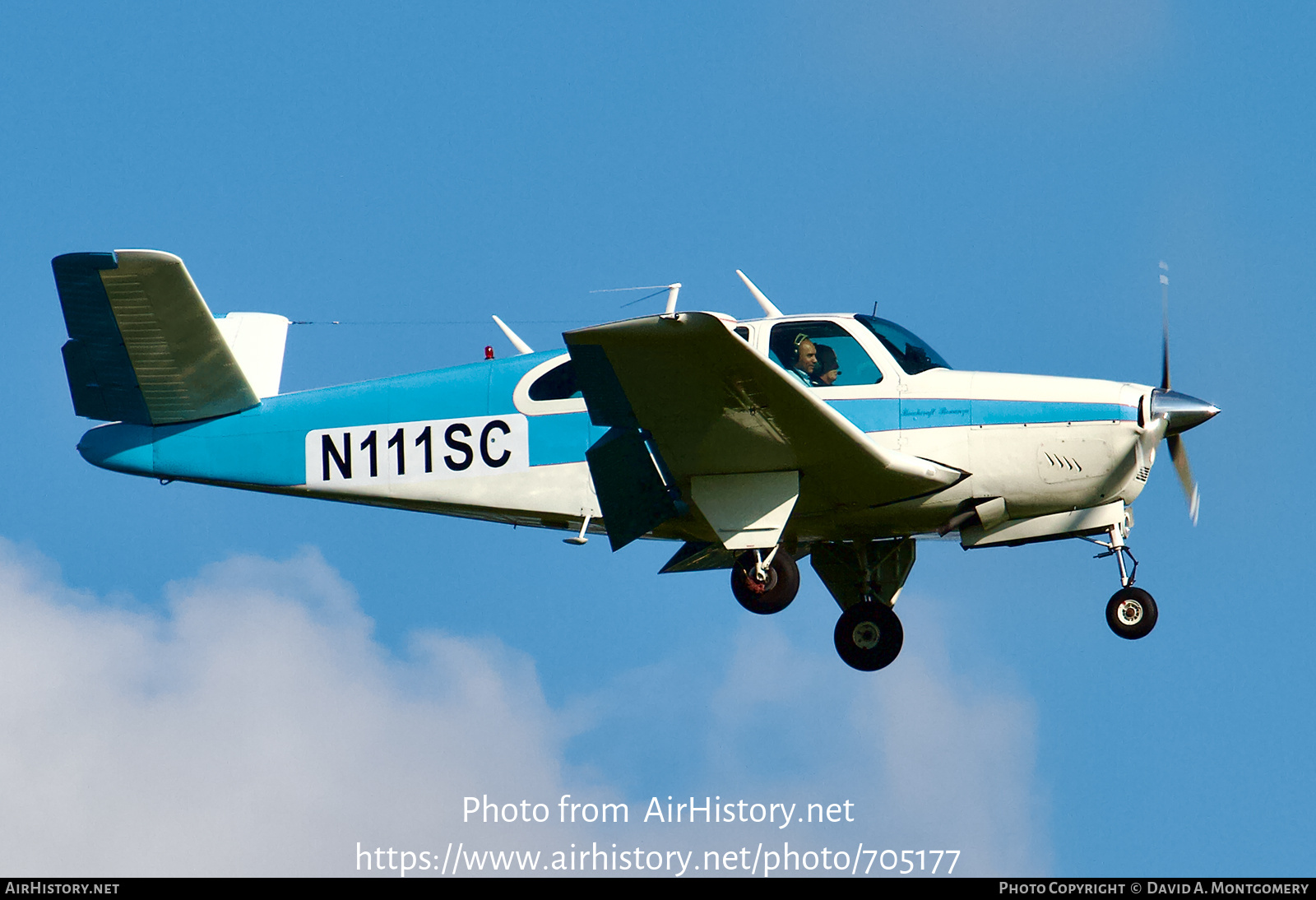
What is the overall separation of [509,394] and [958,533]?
412 cm

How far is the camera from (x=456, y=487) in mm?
16062

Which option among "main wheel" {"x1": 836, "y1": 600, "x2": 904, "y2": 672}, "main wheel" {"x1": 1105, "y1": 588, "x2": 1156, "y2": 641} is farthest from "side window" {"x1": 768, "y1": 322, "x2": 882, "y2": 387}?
"main wheel" {"x1": 1105, "y1": 588, "x2": 1156, "y2": 641}

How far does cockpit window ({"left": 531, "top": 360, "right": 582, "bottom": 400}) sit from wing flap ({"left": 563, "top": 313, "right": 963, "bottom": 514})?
1.43 meters

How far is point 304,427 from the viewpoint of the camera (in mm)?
16484

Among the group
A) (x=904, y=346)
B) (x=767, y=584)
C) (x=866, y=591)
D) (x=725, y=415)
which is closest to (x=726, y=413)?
(x=725, y=415)

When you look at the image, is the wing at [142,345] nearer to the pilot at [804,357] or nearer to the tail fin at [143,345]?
the tail fin at [143,345]

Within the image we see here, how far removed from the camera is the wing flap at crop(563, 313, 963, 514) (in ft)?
43.5

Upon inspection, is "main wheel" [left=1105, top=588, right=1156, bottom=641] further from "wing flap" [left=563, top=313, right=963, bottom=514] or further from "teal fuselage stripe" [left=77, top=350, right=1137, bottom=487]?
"teal fuselage stripe" [left=77, top=350, right=1137, bottom=487]

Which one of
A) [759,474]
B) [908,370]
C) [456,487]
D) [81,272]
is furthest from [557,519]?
[81,272]

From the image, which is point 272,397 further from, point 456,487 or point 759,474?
point 759,474

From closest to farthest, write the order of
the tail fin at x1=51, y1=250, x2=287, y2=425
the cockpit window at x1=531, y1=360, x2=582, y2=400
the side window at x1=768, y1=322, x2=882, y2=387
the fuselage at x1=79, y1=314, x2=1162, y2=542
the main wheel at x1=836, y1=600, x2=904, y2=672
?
the fuselage at x1=79, y1=314, x2=1162, y2=542 < the side window at x1=768, y1=322, x2=882, y2=387 < the tail fin at x1=51, y1=250, x2=287, y2=425 < the cockpit window at x1=531, y1=360, x2=582, y2=400 < the main wheel at x1=836, y1=600, x2=904, y2=672

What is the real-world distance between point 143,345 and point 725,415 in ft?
17.9

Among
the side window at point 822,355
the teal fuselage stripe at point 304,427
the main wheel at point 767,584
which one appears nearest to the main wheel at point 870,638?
the main wheel at point 767,584

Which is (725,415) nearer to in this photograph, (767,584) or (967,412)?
(767,584)
